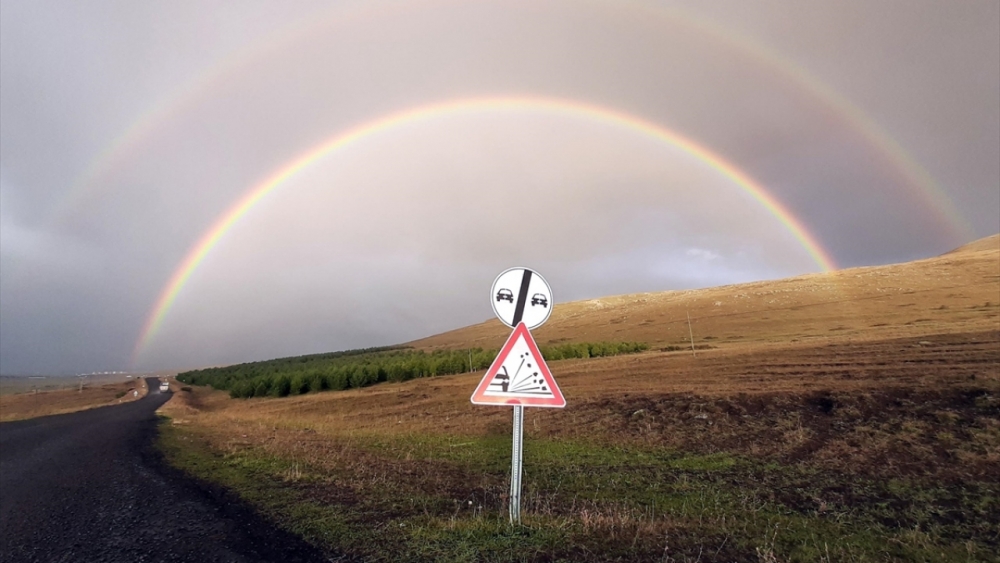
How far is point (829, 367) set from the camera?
24.7 metres

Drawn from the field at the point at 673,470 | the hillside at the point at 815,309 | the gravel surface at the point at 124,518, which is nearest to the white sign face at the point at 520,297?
the field at the point at 673,470

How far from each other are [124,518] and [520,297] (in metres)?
7.13

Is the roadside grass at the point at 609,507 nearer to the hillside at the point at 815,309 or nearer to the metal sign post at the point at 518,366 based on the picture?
the metal sign post at the point at 518,366

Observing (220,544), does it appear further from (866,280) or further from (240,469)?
(866,280)

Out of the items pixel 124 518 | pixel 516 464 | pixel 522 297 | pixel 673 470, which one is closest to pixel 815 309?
pixel 673 470

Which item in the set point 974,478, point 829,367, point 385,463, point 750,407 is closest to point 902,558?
point 974,478

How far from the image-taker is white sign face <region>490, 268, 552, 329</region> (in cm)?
614

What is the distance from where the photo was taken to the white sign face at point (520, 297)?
6.14m

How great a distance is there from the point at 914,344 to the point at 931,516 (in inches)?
1156

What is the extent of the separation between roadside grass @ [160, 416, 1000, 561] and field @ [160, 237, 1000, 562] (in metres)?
0.04

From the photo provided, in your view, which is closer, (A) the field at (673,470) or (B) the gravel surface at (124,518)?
(A) the field at (673,470)

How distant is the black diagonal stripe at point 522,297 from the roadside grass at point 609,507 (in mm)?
2520

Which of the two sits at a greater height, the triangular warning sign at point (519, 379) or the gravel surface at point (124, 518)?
the triangular warning sign at point (519, 379)

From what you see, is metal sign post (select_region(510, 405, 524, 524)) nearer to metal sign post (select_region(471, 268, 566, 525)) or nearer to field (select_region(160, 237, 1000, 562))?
metal sign post (select_region(471, 268, 566, 525))
